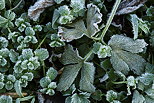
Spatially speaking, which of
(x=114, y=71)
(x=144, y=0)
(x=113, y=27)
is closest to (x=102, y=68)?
(x=114, y=71)

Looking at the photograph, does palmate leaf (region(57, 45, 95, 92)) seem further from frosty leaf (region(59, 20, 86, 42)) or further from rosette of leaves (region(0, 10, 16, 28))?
rosette of leaves (region(0, 10, 16, 28))

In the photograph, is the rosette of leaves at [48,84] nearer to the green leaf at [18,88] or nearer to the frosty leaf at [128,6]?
the green leaf at [18,88]

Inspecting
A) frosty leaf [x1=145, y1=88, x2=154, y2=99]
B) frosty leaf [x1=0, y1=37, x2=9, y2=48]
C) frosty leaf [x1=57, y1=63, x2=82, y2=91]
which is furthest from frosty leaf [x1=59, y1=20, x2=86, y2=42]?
frosty leaf [x1=145, y1=88, x2=154, y2=99]

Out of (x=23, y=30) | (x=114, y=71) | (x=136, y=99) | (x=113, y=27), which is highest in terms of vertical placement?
(x=23, y=30)

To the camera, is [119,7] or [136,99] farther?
[119,7]

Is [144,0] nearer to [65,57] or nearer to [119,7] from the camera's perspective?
[119,7]

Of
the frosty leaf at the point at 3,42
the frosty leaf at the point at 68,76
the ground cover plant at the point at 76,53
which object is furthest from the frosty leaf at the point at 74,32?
the frosty leaf at the point at 3,42

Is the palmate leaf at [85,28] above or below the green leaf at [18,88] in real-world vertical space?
above
